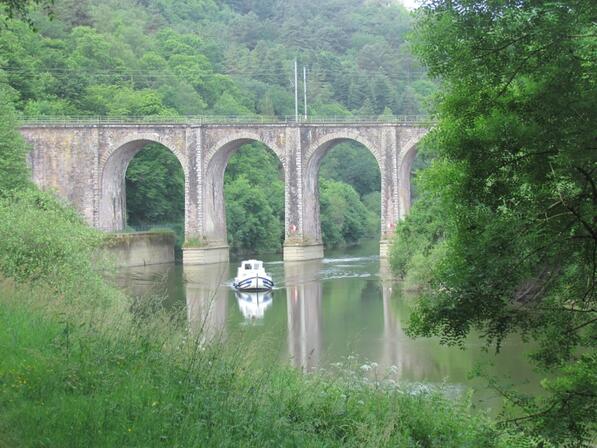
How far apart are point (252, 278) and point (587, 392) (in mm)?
32709

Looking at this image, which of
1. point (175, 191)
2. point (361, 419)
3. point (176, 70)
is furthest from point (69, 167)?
point (361, 419)

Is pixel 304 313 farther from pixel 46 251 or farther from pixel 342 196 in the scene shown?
pixel 342 196

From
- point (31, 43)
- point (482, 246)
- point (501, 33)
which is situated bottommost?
point (482, 246)

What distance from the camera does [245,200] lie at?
67688 millimetres

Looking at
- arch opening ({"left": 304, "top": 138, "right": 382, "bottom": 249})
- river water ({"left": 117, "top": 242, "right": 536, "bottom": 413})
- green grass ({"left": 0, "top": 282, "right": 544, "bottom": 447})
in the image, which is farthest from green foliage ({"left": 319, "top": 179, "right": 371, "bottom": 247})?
green grass ({"left": 0, "top": 282, "right": 544, "bottom": 447})

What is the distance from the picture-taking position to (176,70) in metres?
94.8

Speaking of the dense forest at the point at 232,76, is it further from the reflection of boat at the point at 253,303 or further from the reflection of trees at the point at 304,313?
the reflection of boat at the point at 253,303

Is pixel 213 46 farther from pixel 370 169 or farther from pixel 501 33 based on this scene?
pixel 501 33

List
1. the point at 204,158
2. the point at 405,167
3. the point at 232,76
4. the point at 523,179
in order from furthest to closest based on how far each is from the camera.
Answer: the point at 232,76, the point at 204,158, the point at 405,167, the point at 523,179

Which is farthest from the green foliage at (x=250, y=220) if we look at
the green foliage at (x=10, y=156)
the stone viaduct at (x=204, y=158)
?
the green foliage at (x=10, y=156)

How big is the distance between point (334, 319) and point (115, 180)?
32812 mm

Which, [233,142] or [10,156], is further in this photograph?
[233,142]

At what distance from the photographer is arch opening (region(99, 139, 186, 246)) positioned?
198 feet

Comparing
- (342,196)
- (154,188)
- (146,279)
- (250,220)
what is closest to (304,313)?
(146,279)
